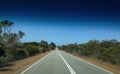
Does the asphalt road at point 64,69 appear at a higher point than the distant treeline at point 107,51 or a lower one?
lower

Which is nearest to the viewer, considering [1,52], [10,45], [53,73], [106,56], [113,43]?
[53,73]

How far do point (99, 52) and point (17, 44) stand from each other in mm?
22310

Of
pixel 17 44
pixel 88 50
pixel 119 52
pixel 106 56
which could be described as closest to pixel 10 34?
pixel 17 44

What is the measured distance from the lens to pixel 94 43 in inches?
2395

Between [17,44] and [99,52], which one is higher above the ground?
[17,44]

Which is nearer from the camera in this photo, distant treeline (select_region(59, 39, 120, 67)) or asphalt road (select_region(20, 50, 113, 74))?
asphalt road (select_region(20, 50, 113, 74))

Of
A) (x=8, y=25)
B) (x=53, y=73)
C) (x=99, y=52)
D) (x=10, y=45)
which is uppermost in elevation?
(x=8, y=25)

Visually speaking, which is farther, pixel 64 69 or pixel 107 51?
pixel 107 51

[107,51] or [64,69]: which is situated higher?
[107,51]

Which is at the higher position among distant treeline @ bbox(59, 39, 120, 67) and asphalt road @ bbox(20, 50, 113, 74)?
distant treeline @ bbox(59, 39, 120, 67)

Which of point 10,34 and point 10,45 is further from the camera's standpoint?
point 10,34

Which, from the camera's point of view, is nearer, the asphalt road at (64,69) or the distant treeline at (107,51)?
the asphalt road at (64,69)

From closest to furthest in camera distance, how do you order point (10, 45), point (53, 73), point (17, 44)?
1. point (53, 73)
2. point (10, 45)
3. point (17, 44)

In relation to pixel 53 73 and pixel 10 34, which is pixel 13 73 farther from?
pixel 10 34
